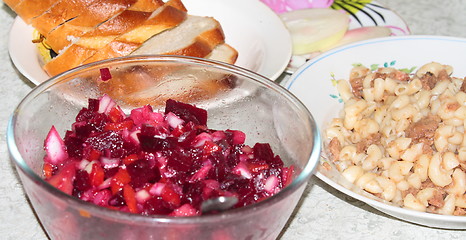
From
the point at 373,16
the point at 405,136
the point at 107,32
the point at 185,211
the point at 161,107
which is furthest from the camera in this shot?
the point at 373,16

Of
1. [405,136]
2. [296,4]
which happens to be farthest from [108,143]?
[296,4]

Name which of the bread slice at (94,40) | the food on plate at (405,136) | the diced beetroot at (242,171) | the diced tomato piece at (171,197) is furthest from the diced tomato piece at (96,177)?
the bread slice at (94,40)

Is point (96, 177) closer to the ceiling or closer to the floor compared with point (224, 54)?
closer to the ceiling

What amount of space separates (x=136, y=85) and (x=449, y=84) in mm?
797

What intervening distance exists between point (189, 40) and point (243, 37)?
253 mm

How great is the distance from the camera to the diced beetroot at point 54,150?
111 cm

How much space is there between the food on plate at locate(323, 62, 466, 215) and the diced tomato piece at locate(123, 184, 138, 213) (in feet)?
1.70

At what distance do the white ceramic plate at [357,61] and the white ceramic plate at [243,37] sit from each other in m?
0.08

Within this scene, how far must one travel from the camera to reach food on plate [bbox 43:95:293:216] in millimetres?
977

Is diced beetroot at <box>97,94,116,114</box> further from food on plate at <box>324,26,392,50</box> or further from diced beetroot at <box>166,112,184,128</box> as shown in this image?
food on plate at <box>324,26,392,50</box>

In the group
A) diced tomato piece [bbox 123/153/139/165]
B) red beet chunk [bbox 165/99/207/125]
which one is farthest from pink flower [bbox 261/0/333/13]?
diced tomato piece [bbox 123/153/139/165]

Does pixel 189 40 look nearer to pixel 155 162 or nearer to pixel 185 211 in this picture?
pixel 155 162

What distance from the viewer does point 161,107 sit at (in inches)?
51.4

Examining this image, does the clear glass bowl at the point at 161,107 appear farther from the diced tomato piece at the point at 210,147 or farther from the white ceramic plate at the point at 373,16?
the white ceramic plate at the point at 373,16
